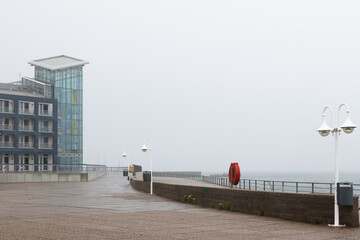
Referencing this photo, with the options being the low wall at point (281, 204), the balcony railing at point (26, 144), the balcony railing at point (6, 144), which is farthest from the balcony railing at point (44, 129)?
the low wall at point (281, 204)

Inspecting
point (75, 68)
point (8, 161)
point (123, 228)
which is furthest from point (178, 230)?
point (75, 68)

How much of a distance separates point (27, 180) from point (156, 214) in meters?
40.6

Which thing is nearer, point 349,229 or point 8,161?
point 349,229

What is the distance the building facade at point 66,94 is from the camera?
8581 centimetres

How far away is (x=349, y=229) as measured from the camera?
46.7 ft

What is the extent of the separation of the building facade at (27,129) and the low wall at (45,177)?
60.3 feet

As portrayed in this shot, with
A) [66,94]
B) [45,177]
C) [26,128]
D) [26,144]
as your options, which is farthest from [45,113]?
[45,177]

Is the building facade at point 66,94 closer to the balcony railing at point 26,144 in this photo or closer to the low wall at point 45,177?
the balcony railing at point 26,144

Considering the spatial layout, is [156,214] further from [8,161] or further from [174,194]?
[8,161]

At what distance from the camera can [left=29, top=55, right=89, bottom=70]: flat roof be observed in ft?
282

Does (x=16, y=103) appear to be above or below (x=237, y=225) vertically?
above

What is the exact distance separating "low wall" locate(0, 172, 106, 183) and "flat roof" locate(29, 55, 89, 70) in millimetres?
28173

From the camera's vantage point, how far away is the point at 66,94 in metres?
86.6

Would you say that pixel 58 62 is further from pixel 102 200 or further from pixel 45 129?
pixel 102 200
